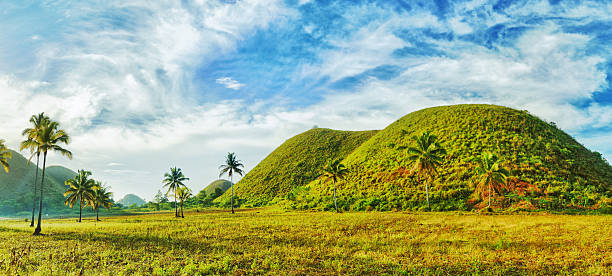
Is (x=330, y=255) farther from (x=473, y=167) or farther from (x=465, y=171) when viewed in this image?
(x=473, y=167)

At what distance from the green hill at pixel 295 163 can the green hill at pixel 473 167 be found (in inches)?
717

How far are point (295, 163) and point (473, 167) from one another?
63.0 m

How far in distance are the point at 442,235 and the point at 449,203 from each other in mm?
29079

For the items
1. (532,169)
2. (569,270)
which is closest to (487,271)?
(569,270)

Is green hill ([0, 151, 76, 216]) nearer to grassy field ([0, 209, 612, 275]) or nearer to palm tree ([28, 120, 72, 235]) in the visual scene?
palm tree ([28, 120, 72, 235])

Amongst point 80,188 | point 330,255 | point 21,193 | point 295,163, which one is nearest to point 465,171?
point 330,255

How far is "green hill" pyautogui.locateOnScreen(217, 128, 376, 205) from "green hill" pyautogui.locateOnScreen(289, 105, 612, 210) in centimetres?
1822

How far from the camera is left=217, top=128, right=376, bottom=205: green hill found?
316 feet

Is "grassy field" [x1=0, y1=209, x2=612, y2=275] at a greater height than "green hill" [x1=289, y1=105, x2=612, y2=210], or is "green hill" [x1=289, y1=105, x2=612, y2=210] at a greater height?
"green hill" [x1=289, y1=105, x2=612, y2=210]

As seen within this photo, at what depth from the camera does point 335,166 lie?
191ft

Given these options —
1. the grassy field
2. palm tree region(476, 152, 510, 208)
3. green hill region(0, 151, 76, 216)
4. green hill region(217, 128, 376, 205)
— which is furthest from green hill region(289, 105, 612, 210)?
green hill region(0, 151, 76, 216)

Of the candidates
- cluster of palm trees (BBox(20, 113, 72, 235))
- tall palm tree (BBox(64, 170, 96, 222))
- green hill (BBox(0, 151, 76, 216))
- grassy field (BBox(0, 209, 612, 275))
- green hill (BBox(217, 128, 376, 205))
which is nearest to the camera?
grassy field (BBox(0, 209, 612, 275))

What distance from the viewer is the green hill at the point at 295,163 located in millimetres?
96438

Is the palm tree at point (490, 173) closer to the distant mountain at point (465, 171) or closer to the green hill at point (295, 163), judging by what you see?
the distant mountain at point (465, 171)
